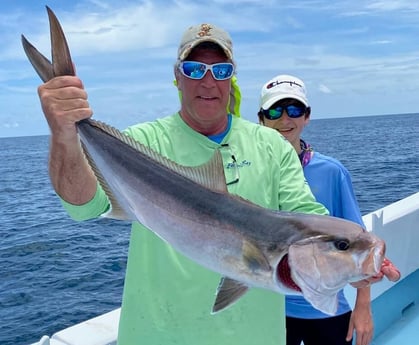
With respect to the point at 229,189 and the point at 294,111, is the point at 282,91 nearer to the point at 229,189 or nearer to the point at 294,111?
the point at 294,111

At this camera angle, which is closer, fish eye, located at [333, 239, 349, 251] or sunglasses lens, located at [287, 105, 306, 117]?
fish eye, located at [333, 239, 349, 251]

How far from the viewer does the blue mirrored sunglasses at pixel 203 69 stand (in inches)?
91.8

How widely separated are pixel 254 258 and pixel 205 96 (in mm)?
915

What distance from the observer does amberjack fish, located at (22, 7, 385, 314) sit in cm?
174

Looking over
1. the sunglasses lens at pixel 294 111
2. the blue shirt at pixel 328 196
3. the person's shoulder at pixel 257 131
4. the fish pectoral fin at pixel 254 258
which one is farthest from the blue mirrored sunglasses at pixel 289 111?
the fish pectoral fin at pixel 254 258

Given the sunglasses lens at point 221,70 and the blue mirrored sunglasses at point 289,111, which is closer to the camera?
the sunglasses lens at point 221,70

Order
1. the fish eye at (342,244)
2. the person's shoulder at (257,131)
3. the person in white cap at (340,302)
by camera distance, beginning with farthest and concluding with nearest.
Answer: the person in white cap at (340,302) → the person's shoulder at (257,131) → the fish eye at (342,244)

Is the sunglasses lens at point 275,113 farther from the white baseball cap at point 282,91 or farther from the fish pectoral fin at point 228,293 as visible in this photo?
the fish pectoral fin at point 228,293

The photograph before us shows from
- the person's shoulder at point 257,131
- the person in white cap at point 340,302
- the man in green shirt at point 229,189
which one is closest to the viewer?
the man in green shirt at point 229,189

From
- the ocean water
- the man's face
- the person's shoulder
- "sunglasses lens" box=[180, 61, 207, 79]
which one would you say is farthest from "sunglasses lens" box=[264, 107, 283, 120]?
the ocean water

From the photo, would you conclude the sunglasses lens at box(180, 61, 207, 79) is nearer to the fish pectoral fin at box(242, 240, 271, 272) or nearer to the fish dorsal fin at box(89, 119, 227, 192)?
the fish dorsal fin at box(89, 119, 227, 192)

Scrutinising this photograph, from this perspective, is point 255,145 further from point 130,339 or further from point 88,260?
point 88,260

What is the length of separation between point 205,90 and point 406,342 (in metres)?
4.13

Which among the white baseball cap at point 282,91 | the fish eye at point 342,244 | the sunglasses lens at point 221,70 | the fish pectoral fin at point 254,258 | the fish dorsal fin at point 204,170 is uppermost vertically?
the sunglasses lens at point 221,70
